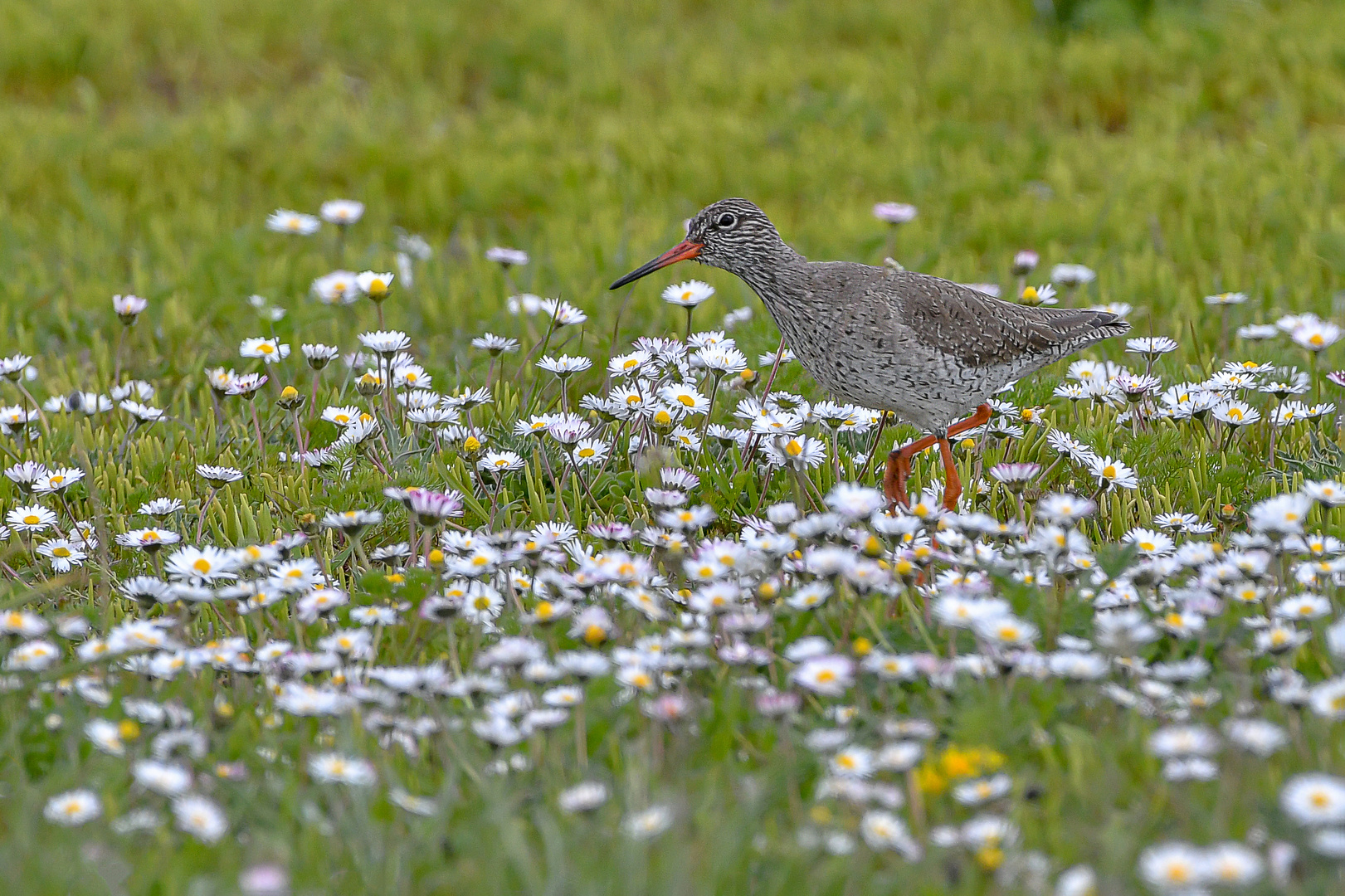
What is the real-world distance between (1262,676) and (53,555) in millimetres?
3559

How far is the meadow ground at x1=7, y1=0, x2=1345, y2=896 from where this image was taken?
9.12ft

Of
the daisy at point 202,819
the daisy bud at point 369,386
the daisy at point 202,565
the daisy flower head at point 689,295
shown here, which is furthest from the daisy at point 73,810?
the daisy flower head at point 689,295

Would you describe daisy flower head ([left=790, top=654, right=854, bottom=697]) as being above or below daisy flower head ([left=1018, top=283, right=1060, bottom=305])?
above

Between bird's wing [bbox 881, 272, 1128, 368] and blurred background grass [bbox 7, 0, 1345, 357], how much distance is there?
1.33 meters

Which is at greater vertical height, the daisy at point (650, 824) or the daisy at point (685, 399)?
the daisy at point (685, 399)

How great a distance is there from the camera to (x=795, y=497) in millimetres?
4680

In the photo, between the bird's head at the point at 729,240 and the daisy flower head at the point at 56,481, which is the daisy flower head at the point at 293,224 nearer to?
the bird's head at the point at 729,240

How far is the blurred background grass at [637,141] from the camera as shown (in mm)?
7309

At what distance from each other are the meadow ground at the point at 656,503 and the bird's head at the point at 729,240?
12.7 inches

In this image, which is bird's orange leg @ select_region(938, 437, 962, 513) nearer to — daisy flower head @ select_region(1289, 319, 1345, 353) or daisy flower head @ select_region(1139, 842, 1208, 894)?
daisy flower head @ select_region(1289, 319, 1345, 353)

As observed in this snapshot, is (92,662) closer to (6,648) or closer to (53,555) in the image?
(6,648)

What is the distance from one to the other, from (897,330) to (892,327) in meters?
0.02

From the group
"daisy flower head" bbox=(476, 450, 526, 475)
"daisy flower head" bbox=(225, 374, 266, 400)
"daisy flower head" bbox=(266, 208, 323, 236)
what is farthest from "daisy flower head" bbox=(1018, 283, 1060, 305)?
"daisy flower head" bbox=(266, 208, 323, 236)

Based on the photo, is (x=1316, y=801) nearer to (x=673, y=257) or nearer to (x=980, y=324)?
(x=980, y=324)
